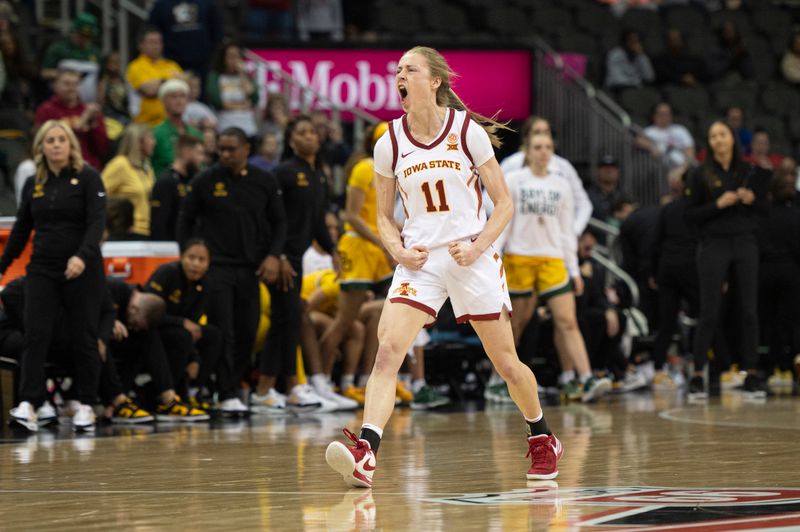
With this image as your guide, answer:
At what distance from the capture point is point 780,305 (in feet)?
46.8

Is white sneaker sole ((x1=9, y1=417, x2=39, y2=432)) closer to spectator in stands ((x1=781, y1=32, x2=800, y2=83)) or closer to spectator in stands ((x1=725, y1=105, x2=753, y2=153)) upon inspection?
spectator in stands ((x1=725, y1=105, x2=753, y2=153))

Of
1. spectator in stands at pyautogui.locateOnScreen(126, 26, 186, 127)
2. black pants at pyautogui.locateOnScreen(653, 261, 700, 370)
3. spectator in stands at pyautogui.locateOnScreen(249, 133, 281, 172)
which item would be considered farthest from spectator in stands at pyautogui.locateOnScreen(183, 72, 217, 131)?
black pants at pyautogui.locateOnScreen(653, 261, 700, 370)

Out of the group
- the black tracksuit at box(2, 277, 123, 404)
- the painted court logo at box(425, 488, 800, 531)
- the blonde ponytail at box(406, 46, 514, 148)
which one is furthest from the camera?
the black tracksuit at box(2, 277, 123, 404)

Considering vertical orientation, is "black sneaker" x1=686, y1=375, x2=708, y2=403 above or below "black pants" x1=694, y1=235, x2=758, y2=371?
below

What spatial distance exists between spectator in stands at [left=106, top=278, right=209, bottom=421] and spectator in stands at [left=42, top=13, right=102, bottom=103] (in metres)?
5.27

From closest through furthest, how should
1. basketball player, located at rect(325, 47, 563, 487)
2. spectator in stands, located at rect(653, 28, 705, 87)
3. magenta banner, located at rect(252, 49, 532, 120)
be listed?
1. basketball player, located at rect(325, 47, 563, 487)
2. magenta banner, located at rect(252, 49, 532, 120)
3. spectator in stands, located at rect(653, 28, 705, 87)

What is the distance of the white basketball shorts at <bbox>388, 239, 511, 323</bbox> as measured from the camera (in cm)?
672

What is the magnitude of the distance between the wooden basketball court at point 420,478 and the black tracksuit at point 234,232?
96 centimetres

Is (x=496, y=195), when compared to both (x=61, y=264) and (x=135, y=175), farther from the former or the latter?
(x=135, y=175)

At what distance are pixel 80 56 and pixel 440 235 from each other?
9.64m

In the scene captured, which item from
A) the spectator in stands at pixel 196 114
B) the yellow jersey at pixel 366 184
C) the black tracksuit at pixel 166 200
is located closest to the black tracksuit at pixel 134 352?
the black tracksuit at pixel 166 200

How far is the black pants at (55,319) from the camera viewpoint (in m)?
9.73

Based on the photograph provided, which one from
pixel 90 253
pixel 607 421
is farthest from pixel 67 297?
pixel 607 421

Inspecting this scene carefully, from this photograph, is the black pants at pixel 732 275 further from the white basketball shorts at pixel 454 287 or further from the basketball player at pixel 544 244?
the white basketball shorts at pixel 454 287
